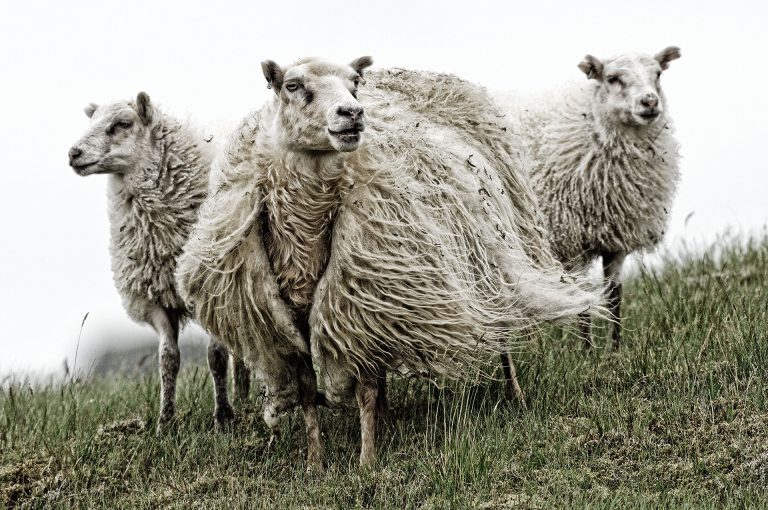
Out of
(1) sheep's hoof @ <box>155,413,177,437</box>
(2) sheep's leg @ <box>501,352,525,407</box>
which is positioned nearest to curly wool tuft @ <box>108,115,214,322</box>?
(1) sheep's hoof @ <box>155,413,177,437</box>

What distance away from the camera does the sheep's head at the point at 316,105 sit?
5.50m

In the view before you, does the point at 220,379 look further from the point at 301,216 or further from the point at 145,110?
the point at 301,216

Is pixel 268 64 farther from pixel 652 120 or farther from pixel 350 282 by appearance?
pixel 652 120

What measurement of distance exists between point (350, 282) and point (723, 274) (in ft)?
14.9

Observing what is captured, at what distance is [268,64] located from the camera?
5.89 metres

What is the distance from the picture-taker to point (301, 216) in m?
5.87

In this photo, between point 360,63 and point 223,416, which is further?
point 223,416

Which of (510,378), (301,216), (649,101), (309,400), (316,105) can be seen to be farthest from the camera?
(649,101)

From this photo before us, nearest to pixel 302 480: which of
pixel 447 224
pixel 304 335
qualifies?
pixel 304 335

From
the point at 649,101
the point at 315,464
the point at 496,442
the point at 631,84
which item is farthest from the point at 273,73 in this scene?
the point at 631,84

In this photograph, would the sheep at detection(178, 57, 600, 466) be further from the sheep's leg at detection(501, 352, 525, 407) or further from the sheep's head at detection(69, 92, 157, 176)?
Answer: the sheep's head at detection(69, 92, 157, 176)

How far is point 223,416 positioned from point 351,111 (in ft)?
9.47

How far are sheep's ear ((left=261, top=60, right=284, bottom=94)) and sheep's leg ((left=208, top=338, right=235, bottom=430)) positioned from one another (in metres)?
2.22

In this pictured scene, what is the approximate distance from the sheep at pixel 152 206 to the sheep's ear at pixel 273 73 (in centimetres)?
182
